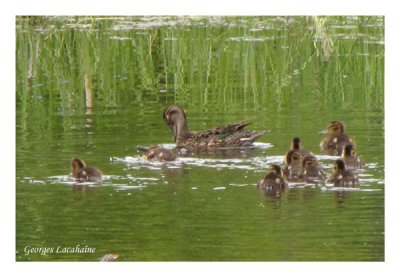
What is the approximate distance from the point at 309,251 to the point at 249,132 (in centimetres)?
272

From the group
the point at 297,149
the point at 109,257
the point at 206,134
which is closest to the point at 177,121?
the point at 206,134

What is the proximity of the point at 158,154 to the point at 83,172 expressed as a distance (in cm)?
80

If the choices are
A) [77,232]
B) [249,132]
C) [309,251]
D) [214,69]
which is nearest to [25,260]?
[77,232]

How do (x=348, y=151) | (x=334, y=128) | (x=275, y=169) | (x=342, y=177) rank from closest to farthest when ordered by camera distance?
(x=342, y=177) < (x=275, y=169) < (x=348, y=151) < (x=334, y=128)

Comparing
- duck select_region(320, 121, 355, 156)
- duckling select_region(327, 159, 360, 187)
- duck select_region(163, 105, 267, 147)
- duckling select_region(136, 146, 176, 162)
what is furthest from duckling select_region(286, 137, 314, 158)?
duckling select_region(136, 146, 176, 162)

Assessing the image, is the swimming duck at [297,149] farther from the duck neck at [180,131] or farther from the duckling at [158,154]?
the duck neck at [180,131]

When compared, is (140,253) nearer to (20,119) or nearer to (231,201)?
(231,201)

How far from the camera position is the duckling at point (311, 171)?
11.7 m

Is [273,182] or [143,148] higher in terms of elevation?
[143,148]

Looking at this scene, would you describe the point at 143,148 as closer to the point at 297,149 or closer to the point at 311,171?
the point at 297,149

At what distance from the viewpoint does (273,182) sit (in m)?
11.4

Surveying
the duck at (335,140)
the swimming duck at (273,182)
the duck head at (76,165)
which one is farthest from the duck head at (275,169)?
the duck head at (76,165)

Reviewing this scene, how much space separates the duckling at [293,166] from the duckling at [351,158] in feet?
1.18

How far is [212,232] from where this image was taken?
10.6 metres
